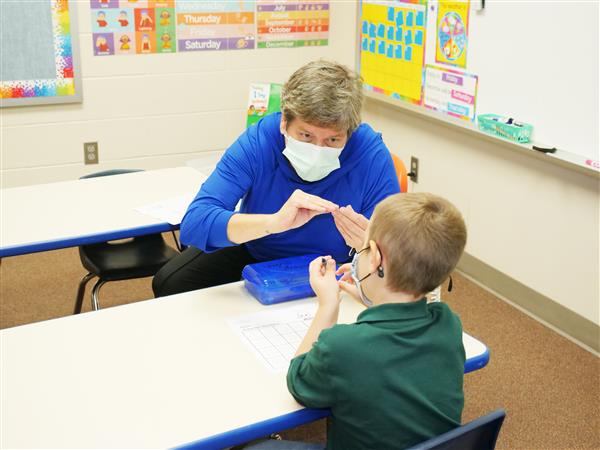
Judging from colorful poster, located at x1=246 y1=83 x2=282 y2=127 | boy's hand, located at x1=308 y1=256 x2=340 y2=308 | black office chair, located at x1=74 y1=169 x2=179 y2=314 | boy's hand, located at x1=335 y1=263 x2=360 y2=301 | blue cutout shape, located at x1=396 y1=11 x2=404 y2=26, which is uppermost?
blue cutout shape, located at x1=396 y1=11 x2=404 y2=26

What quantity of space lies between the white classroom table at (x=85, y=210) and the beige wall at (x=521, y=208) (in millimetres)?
1482

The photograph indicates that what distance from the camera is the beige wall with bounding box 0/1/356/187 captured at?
413cm

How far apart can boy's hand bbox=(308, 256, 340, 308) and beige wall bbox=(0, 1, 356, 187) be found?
296 centimetres

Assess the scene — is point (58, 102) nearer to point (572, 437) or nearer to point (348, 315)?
point (348, 315)

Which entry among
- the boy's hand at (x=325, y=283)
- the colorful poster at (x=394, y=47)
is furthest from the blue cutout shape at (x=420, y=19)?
the boy's hand at (x=325, y=283)

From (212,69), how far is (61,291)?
5.48ft

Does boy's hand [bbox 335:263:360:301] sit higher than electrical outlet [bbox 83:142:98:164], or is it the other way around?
boy's hand [bbox 335:263:360:301]

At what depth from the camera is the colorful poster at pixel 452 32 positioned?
3.53 metres

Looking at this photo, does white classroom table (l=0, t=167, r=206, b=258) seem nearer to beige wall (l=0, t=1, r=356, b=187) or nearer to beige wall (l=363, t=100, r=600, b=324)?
beige wall (l=0, t=1, r=356, b=187)

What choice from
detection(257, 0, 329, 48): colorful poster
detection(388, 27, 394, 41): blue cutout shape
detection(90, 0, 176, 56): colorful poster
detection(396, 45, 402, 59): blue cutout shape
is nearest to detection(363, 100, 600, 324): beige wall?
detection(396, 45, 402, 59): blue cutout shape

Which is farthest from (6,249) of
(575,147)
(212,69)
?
(212,69)

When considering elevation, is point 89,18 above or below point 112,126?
above

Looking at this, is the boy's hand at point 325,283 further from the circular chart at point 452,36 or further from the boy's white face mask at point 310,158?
the circular chart at point 452,36

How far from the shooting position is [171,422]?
138 cm
